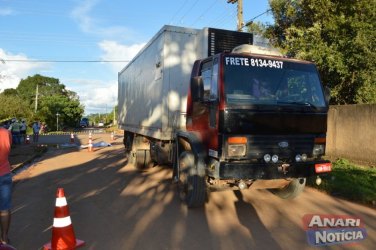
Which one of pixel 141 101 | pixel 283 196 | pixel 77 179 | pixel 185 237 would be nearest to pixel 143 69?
pixel 141 101

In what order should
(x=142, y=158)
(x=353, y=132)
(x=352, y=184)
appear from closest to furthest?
(x=352, y=184), (x=142, y=158), (x=353, y=132)

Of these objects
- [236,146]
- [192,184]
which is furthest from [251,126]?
[192,184]

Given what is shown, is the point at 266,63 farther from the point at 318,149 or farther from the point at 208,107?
the point at 318,149

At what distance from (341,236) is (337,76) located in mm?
10287

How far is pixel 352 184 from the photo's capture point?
880cm

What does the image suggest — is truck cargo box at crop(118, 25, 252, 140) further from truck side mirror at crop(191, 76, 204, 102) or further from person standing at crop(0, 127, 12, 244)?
person standing at crop(0, 127, 12, 244)

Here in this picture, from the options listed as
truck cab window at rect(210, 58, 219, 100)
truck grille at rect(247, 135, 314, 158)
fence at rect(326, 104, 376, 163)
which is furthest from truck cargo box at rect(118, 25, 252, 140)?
fence at rect(326, 104, 376, 163)

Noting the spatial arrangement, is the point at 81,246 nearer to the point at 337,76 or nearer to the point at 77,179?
the point at 77,179

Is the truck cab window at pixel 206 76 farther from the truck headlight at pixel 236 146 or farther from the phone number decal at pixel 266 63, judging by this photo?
the truck headlight at pixel 236 146

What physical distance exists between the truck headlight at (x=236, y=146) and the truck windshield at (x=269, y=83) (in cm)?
59

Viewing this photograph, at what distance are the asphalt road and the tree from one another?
661 cm

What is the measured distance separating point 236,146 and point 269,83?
1257 millimetres

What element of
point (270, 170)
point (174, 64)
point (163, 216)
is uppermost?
point (174, 64)

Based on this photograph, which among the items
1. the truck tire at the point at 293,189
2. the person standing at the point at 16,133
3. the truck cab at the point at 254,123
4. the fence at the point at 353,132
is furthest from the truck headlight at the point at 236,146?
the person standing at the point at 16,133
